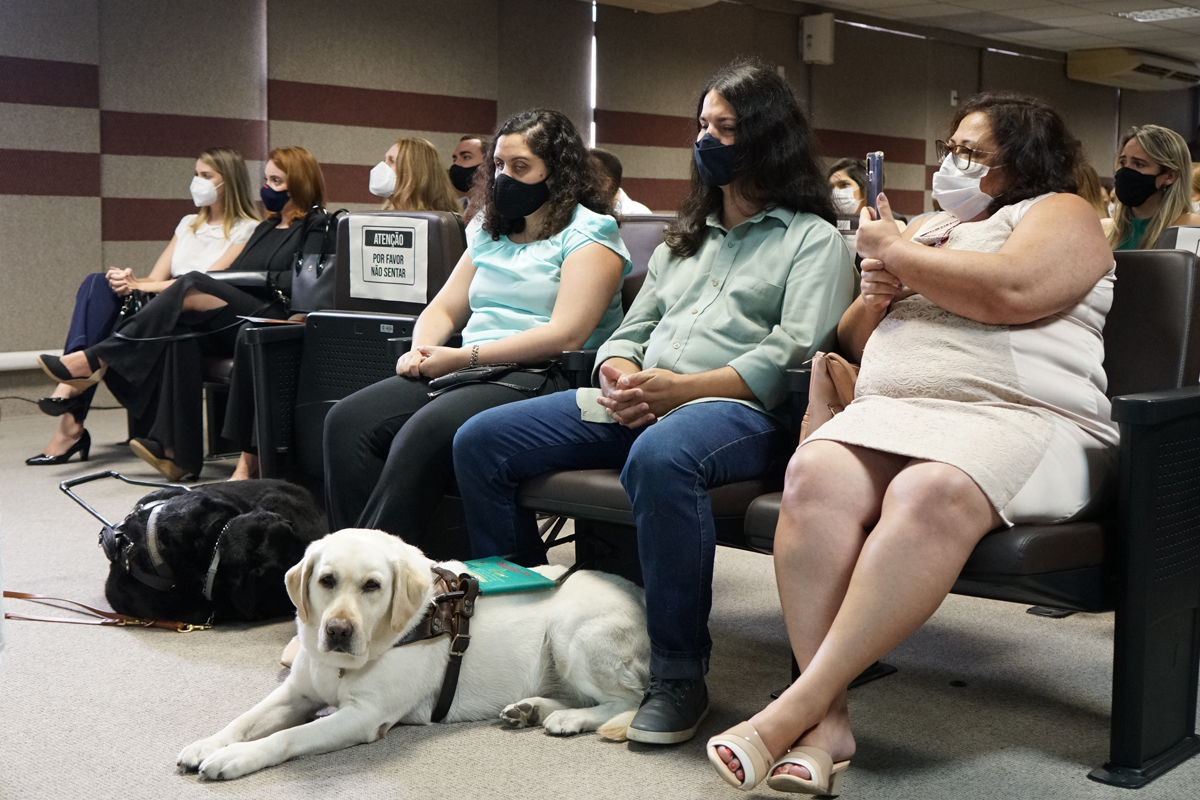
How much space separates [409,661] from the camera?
2.03 metres

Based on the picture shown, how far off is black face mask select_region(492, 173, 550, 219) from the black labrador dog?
3.08 ft

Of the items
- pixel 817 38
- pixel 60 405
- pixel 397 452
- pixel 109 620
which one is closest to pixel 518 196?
pixel 397 452

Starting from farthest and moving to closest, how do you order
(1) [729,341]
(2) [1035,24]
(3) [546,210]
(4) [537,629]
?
(2) [1035,24] → (3) [546,210] → (1) [729,341] → (4) [537,629]

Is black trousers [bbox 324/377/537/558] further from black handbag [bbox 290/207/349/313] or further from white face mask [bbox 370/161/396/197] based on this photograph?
white face mask [bbox 370/161/396/197]

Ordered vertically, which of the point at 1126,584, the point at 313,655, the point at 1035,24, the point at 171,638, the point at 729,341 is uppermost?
the point at 1035,24

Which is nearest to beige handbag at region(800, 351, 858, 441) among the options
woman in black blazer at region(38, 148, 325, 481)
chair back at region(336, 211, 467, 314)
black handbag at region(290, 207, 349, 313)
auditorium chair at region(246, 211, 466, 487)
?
auditorium chair at region(246, 211, 466, 487)

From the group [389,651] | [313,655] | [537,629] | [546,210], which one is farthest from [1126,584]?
[546,210]

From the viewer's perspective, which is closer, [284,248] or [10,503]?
[10,503]

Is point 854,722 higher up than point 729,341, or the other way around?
point 729,341

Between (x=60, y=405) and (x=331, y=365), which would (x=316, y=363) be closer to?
(x=331, y=365)

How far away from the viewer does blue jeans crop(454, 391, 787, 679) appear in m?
1.95

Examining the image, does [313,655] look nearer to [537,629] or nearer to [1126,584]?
[537,629]

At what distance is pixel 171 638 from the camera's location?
2656mm

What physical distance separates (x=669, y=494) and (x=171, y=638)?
1397mm
